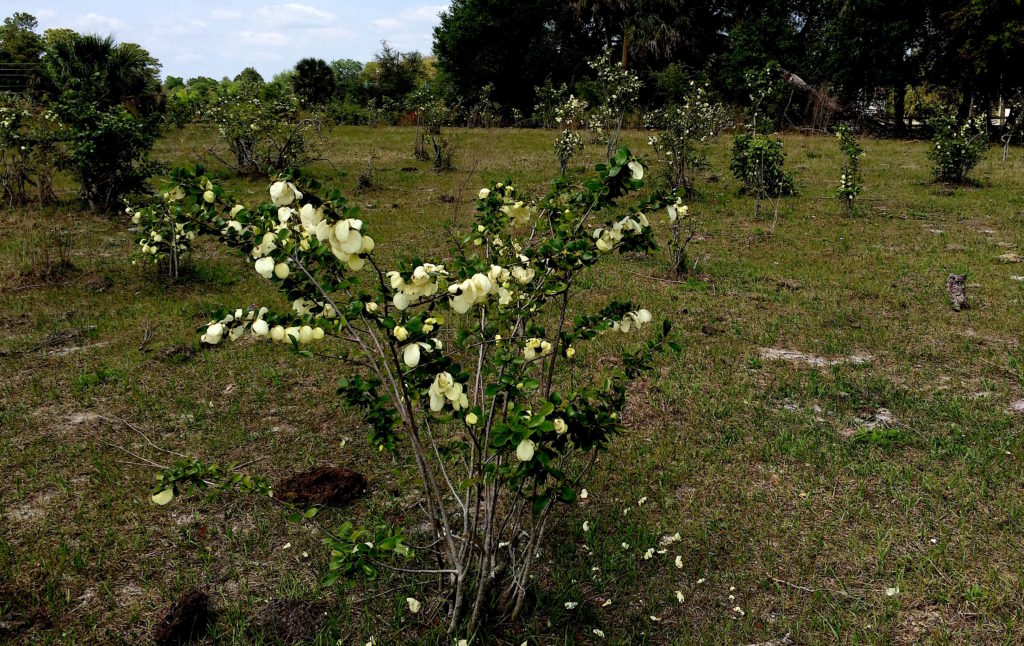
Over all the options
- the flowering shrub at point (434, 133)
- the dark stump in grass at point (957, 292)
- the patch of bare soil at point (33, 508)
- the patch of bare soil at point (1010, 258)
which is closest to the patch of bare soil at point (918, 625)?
the patch of bare soil at point (33, 508)

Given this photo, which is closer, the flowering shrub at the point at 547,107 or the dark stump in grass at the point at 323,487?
the dark stump in grass at the point at 323,487

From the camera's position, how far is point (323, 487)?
321cm

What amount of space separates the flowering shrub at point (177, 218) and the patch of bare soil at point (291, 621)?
1456 millimetres

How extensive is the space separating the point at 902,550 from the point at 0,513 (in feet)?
13.6

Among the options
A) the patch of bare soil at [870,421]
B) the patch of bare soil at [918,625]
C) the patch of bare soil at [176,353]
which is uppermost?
→ the patch of bare soil at [176,353]

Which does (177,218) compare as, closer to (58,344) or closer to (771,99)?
(58,344)

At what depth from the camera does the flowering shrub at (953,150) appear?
1088 centimetres

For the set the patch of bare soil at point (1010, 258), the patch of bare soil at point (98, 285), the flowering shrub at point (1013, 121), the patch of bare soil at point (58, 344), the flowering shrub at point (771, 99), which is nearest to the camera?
the patch of bare soil at point (58, 344)

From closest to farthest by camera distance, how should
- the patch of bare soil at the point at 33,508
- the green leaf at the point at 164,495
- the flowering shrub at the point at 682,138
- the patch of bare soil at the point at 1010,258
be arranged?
the green leaf at the point at 164,495
the patch of bare soil at the point at 33,508
the patch of bare soil at the point at 1010,258
the flowering shrub at the point at 682,138

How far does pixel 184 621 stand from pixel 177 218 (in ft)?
4.89

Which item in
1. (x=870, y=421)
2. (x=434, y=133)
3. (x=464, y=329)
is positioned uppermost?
(x=434, y=133)

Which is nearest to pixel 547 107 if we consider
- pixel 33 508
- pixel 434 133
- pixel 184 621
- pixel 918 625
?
pixel 434 133

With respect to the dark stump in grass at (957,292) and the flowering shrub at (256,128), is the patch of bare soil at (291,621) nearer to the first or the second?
the dark stump in grass at (957,292)

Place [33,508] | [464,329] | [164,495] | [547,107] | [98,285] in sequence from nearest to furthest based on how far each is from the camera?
[164,495] < [464,329] < [33,508] < [98,285] < [547,107]
